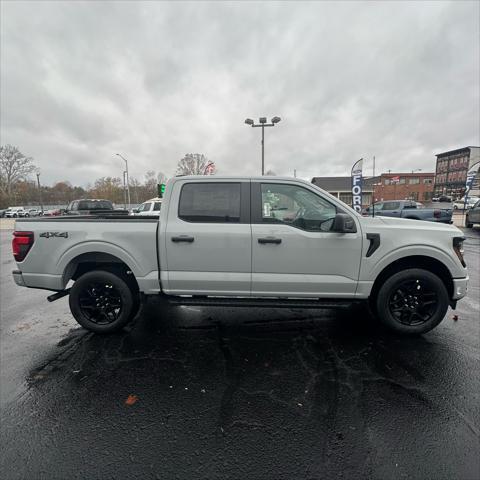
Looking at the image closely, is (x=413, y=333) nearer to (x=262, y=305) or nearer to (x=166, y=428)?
(x=262, y=305)

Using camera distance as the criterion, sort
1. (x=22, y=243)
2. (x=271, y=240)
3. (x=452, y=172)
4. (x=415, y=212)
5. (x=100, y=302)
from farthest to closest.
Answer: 1. (x=452, y=172)
2. (x=415, y=212)
3. (x=100, y=302)
4. (x=22, y=243)
5. (x=271, y=240)

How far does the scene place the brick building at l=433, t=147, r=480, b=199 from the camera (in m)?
66.7

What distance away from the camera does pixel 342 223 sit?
3.12 meters

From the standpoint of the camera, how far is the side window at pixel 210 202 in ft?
11.3

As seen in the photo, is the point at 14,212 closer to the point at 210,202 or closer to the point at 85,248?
the point at 85,248

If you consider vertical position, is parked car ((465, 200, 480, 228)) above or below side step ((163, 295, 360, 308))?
above

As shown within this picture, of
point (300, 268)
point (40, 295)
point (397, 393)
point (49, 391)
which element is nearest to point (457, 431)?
point (397, 393)

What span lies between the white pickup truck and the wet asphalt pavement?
508mm

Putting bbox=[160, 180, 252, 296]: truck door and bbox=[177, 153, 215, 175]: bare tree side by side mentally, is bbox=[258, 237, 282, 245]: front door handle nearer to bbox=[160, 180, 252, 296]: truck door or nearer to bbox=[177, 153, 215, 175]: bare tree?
bbox=[160, 180, 252, 296]: truck door

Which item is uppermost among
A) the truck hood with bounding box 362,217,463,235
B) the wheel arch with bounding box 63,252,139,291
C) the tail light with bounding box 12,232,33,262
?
the truck hood with bounding box 362,217,463,235

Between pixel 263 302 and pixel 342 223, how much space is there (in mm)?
1363

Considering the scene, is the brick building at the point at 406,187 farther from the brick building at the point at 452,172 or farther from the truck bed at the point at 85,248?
the truck bed at the point at 85,248

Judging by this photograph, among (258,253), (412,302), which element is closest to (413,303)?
(412,302)

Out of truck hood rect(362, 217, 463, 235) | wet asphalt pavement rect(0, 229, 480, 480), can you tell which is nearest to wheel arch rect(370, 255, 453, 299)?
truck hood rect(362, 217, 463, 235)
